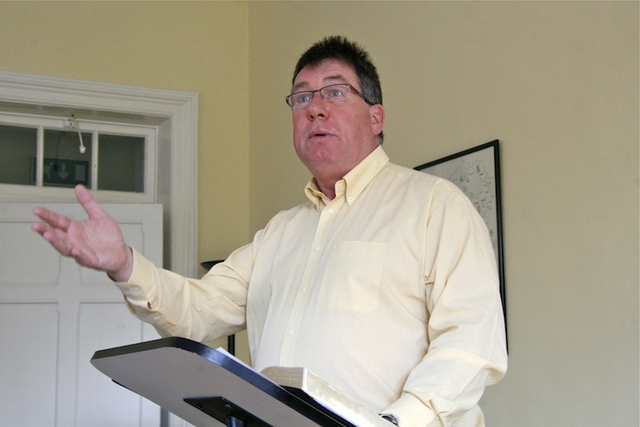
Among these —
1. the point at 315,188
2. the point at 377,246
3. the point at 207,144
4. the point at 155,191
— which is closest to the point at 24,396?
the point at 155,191

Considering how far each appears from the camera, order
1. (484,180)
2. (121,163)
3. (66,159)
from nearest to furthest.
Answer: (484,180), (66,159), (121,163)

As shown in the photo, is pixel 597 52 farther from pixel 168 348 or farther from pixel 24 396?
pixel 24 396

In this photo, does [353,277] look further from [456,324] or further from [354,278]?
[456,324]

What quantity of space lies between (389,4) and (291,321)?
1.99 m

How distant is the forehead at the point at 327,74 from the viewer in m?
1.86

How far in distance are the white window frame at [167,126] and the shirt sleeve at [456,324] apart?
114 inches

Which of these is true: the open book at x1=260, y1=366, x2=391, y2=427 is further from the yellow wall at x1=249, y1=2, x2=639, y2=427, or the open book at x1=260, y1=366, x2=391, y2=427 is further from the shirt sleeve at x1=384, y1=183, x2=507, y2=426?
the yellow wall at x1=249, y1=2, x2=639, y2=427

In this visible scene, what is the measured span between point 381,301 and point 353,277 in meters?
0.08

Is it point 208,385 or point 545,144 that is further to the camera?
point 545,144

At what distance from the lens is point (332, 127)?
5.93 ft

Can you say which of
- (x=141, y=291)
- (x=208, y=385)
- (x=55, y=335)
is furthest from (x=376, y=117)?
(x=55, y=335)

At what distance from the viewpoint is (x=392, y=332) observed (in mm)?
1518

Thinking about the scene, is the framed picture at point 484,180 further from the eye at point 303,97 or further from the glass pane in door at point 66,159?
the glass pane in door at point 66,159

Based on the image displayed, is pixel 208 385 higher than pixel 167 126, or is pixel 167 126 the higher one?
pixel 167 126
